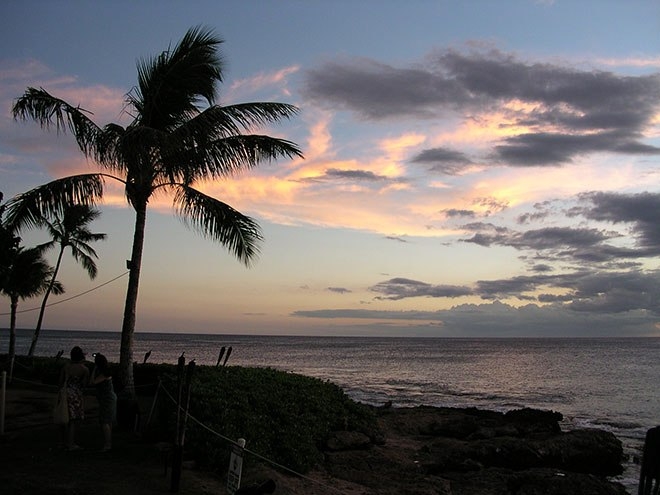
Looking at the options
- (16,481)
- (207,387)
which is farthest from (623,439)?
(16,481)

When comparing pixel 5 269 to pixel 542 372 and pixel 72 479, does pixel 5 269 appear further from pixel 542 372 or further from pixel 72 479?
pixel 542 372

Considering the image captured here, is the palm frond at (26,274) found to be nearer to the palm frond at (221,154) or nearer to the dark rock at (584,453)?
the palm frond at (221,154)

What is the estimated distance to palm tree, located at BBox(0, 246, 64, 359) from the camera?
29.3 metres

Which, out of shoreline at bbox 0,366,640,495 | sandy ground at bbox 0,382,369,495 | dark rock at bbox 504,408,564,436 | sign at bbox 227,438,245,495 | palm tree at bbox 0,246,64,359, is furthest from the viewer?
palm tree at bbox 0,246,64,359

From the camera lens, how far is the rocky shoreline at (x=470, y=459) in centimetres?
1516

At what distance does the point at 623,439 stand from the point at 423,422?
10318 mm

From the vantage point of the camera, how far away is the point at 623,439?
28.0m

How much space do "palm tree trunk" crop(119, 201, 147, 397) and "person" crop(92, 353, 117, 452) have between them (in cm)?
316

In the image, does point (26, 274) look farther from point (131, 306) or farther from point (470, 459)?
point (470, 459)

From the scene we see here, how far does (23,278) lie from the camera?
3055cm

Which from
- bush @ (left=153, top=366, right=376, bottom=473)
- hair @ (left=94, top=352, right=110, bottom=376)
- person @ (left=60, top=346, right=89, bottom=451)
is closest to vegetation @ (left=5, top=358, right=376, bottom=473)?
bush @ (left=153, top=366, right=376, bottom=473)

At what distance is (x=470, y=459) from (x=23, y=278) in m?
24.4

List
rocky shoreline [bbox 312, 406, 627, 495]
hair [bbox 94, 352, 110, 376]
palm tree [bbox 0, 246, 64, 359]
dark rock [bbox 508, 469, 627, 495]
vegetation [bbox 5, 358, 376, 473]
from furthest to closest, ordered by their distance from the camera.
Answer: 1. palm tree [bbox 0, 246, 64, 359]
2. rocky shoreline [bbox 312, 406, 627, 495]
3. dark rock [bbox 508, 469, 627, 495]
4. vegetation [bbox 5, 358, 376, 473]
5. hair [bbox 94, 352, 110, 376]

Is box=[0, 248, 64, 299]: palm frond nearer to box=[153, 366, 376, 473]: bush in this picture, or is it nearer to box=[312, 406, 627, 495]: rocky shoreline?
box=[153, 366, 376, 473]: bush
